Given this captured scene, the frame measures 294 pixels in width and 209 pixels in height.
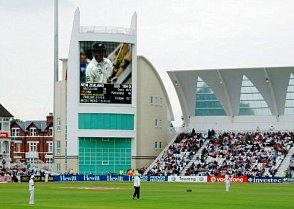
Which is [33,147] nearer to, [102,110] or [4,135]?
[4,135]

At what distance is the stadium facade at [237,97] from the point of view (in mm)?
99312

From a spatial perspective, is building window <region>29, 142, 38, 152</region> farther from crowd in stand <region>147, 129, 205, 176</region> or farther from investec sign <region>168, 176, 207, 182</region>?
investec sign <region>168, 176, 207, 182</region>

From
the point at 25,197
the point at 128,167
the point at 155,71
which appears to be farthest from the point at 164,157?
the point at 25,197

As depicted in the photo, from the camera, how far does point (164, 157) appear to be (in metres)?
103

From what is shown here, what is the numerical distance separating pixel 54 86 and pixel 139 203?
191 feet

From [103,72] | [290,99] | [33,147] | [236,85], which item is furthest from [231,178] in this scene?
[33,147]

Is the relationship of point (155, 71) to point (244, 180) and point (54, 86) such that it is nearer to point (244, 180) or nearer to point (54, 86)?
point (54, 86)

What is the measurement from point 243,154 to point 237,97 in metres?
9.10

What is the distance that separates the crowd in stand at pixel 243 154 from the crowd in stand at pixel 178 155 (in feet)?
4.94

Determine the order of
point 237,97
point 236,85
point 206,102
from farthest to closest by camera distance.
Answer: point 206,102, point 237,97, point 236,85

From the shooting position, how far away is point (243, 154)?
318 feet

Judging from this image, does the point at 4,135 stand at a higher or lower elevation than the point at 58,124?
lower

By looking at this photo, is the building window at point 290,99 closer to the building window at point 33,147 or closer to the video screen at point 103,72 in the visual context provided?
the video screen at point 103,72

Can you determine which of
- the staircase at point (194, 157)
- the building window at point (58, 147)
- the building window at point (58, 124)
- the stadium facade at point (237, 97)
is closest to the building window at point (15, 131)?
the building window at point (58, 124)
